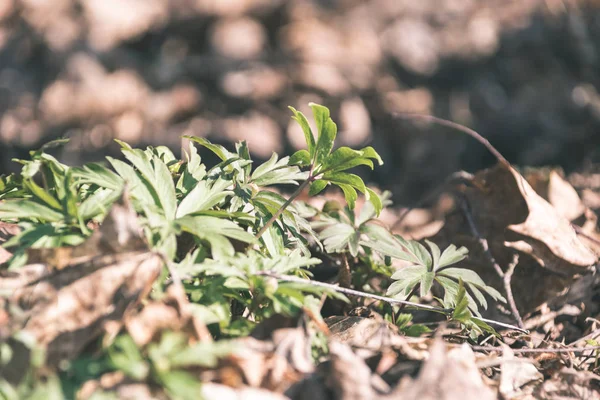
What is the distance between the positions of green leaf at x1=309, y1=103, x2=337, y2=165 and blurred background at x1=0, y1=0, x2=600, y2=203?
3.23 meters

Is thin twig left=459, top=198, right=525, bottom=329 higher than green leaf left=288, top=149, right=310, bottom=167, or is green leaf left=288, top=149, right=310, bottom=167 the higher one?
green leaf left=288, top=149, right=310, bottom=167

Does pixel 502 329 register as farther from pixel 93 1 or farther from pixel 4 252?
pixel 93 1

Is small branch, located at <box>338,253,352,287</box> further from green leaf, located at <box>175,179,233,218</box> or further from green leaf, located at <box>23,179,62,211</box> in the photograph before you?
green leaf, located at <box>23,179,62,211</box>

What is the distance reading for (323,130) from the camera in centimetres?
144

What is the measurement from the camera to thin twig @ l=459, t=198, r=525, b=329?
69.4 inches

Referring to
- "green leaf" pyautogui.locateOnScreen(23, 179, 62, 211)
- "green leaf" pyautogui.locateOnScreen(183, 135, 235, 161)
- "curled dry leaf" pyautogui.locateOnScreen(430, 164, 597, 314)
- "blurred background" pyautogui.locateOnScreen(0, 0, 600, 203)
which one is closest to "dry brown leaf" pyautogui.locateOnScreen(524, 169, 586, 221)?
"curled dry leaf" pyautogui.locateOnScreen(430, 164, 597, 314)

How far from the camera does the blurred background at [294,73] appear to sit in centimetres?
497

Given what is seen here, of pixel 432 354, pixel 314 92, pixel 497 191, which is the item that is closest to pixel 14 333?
pixel 432 354

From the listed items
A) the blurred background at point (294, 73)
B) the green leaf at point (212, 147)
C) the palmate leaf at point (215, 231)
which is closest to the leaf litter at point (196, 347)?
the palmate leaf at point (215, 231)

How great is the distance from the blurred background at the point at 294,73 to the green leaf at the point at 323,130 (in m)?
3.23

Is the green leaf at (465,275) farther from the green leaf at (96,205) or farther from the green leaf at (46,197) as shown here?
the green leaf at (46,197)

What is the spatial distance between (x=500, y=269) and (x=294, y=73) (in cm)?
384

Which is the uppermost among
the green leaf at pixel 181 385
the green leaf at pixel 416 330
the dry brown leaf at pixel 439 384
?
the green leaf at pixel 181 385

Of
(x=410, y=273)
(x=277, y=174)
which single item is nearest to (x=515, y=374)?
(x=410, y=273)
